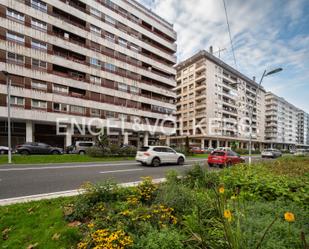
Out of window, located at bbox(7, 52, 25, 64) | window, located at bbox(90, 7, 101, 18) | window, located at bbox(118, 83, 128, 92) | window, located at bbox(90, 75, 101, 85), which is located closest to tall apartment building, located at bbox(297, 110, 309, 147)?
window, located at bbox(118, 83, 128, 92)

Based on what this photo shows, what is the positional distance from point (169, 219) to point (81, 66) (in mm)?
32919

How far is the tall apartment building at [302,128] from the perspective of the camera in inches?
5025

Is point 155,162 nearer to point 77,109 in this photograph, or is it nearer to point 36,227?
point 36,227

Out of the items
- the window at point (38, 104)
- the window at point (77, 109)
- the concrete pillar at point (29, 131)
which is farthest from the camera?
the window at point (77, 109)

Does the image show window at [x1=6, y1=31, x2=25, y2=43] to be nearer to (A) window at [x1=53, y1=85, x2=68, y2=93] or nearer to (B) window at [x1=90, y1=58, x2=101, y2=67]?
(A) window at [x1=53, y1=85, x2=68, y2=93]

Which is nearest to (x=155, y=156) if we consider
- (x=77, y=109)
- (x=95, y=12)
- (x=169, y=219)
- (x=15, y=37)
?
(x=169, y=219)

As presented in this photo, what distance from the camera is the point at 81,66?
31.5m

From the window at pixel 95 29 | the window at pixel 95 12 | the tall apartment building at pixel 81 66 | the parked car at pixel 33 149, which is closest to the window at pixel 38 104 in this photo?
the tall apartment building at pixel 81 66

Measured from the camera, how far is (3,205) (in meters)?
5.25

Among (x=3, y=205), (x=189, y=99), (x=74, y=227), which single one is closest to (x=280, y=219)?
(x=74, y=227)


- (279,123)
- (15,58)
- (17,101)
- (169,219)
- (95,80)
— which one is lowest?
(169,219)

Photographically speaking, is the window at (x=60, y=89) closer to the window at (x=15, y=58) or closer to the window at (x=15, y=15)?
the window at (x=15, y=58)

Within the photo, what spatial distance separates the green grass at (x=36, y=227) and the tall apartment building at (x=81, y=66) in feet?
83.5

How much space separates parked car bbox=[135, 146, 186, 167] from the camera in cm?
1479
